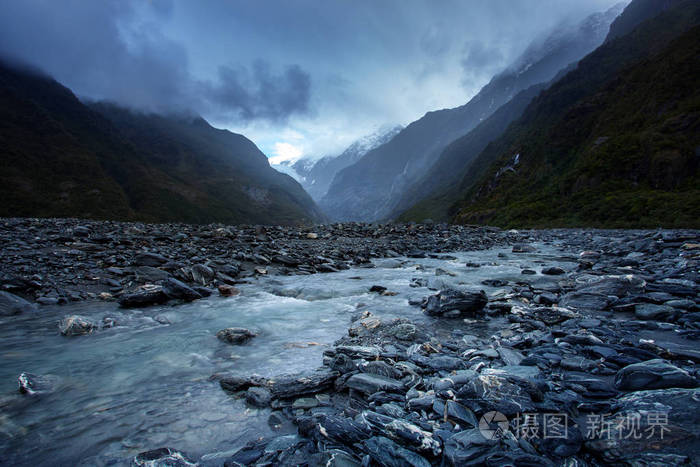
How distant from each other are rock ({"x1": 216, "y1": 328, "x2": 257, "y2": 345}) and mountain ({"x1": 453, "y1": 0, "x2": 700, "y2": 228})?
36.5m

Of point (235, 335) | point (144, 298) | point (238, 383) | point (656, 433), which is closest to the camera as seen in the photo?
point (656, 433)

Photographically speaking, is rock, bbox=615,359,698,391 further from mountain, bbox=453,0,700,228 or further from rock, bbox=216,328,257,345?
mountain, bbox=453,0,700,228

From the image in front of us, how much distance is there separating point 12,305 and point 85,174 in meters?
120

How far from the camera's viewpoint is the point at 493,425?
2854 mm

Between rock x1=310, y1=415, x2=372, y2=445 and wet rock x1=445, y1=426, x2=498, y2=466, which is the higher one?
wet rock x1=445, y1=426, x2=498, y2=466

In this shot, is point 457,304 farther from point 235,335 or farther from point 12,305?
point 12,305

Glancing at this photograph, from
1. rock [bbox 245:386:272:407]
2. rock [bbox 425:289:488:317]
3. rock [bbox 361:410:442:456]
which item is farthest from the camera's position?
rock [bbox 425:289:488:317]

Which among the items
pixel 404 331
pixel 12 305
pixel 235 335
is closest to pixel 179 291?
pixel 12 305

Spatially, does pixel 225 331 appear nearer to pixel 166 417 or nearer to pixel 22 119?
pixel 166 417

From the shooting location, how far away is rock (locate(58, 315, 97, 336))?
21.4ft

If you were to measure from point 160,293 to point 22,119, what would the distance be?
5874 inches

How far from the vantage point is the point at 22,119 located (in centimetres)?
10288

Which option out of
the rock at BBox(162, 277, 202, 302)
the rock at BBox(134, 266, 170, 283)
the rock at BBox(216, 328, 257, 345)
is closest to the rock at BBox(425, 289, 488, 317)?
the rock at BBox(216, 328, 257, 345)

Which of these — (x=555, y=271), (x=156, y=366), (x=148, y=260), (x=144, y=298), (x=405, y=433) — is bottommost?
(x=156, y=366)
